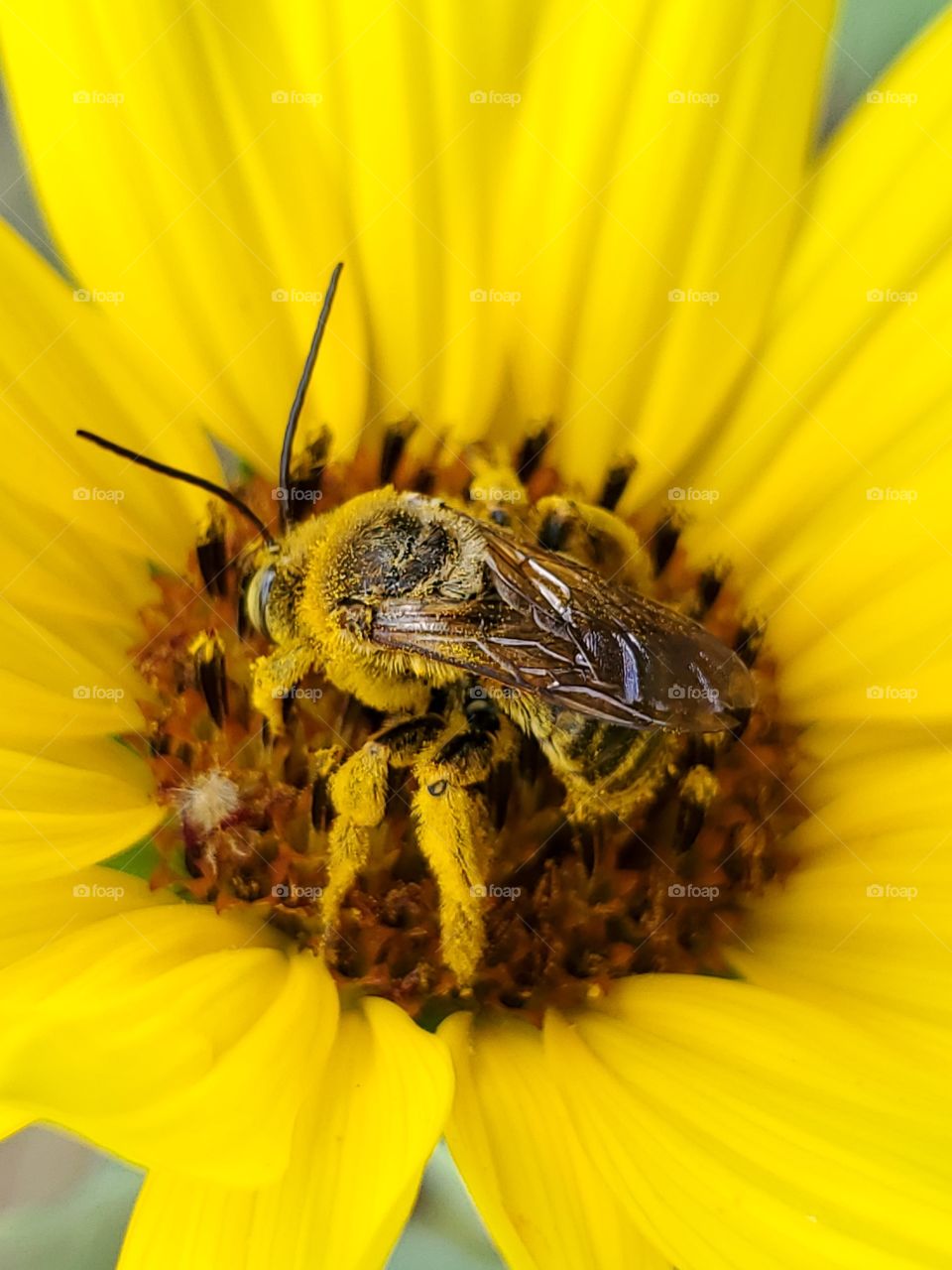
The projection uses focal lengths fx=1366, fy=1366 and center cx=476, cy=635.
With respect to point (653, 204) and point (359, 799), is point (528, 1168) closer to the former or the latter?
point (359, 799)

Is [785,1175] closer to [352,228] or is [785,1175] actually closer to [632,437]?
[632,437]

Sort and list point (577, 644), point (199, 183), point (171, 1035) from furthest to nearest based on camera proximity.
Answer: point (199, 183) → point (577, 644) → point (171, 1035)

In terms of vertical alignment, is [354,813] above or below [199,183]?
below

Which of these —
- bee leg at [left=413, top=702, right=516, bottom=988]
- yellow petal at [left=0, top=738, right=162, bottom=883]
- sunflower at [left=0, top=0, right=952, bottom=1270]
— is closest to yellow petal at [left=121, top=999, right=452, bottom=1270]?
sunflower at [left=0, top=0, right=952, bottom=1270]

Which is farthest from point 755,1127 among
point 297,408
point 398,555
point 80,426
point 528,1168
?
point 80,426

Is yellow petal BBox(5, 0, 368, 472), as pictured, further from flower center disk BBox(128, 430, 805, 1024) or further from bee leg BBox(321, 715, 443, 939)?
bee leg BBox(321, 715, 443, 939)

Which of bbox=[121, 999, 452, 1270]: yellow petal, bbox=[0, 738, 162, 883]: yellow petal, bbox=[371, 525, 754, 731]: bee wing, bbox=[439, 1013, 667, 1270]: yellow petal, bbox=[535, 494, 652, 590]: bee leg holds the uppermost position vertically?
bbox=[371, 525, 754, 731]: bee wing

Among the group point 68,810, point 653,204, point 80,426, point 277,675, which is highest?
point 653,204

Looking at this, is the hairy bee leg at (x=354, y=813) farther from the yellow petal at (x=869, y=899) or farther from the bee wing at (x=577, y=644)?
the yellow petal at (x=869, y=899)
